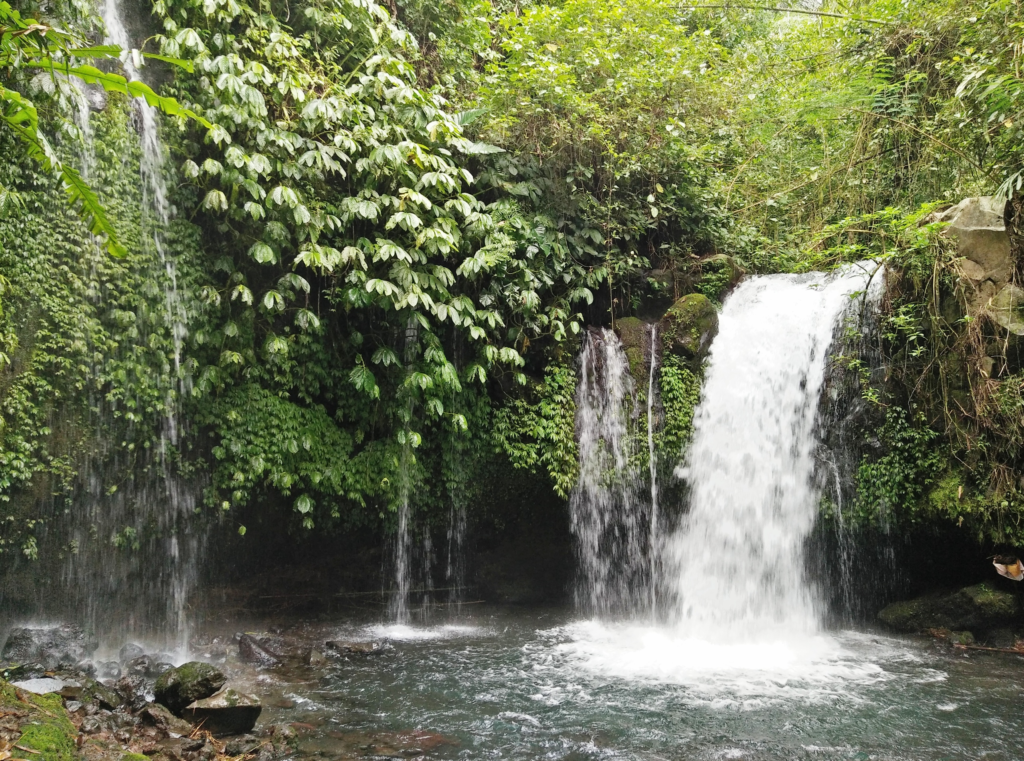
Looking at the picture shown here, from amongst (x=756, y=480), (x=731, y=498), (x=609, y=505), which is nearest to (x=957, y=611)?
(x=756, y=480)

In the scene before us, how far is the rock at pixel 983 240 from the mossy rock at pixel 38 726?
26.3ft

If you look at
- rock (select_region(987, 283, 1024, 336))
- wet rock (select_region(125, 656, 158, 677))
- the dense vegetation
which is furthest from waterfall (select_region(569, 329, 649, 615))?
wet rock (select_region(125, 656, 158, 677))

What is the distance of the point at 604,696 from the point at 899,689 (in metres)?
2.35

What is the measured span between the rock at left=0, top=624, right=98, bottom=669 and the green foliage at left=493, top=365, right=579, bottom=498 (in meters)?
4.43

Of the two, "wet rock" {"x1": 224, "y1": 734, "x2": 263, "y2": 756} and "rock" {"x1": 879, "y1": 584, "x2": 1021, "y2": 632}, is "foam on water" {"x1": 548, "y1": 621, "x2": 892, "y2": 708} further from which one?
"wet rock" {"x1": 224, "y1": 734, "x2": 263, "y2": 756}

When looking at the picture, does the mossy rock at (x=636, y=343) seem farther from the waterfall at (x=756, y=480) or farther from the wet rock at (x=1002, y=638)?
the wet rock at (x=1002, y=638)

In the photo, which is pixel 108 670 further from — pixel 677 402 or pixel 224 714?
pixel 677 402

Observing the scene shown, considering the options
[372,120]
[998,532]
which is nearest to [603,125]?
[372,120]

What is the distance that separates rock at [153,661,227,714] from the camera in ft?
15.8

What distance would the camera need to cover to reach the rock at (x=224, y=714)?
4652 mm

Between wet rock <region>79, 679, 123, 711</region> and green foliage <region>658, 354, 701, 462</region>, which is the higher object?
green foliage <region>658, 354, 701, 462</region>

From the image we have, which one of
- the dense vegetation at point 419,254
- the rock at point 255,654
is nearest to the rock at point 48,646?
the dense vegetation at point 419,254

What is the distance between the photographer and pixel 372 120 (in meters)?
6.95

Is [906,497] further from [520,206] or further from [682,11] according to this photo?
[682,11]
